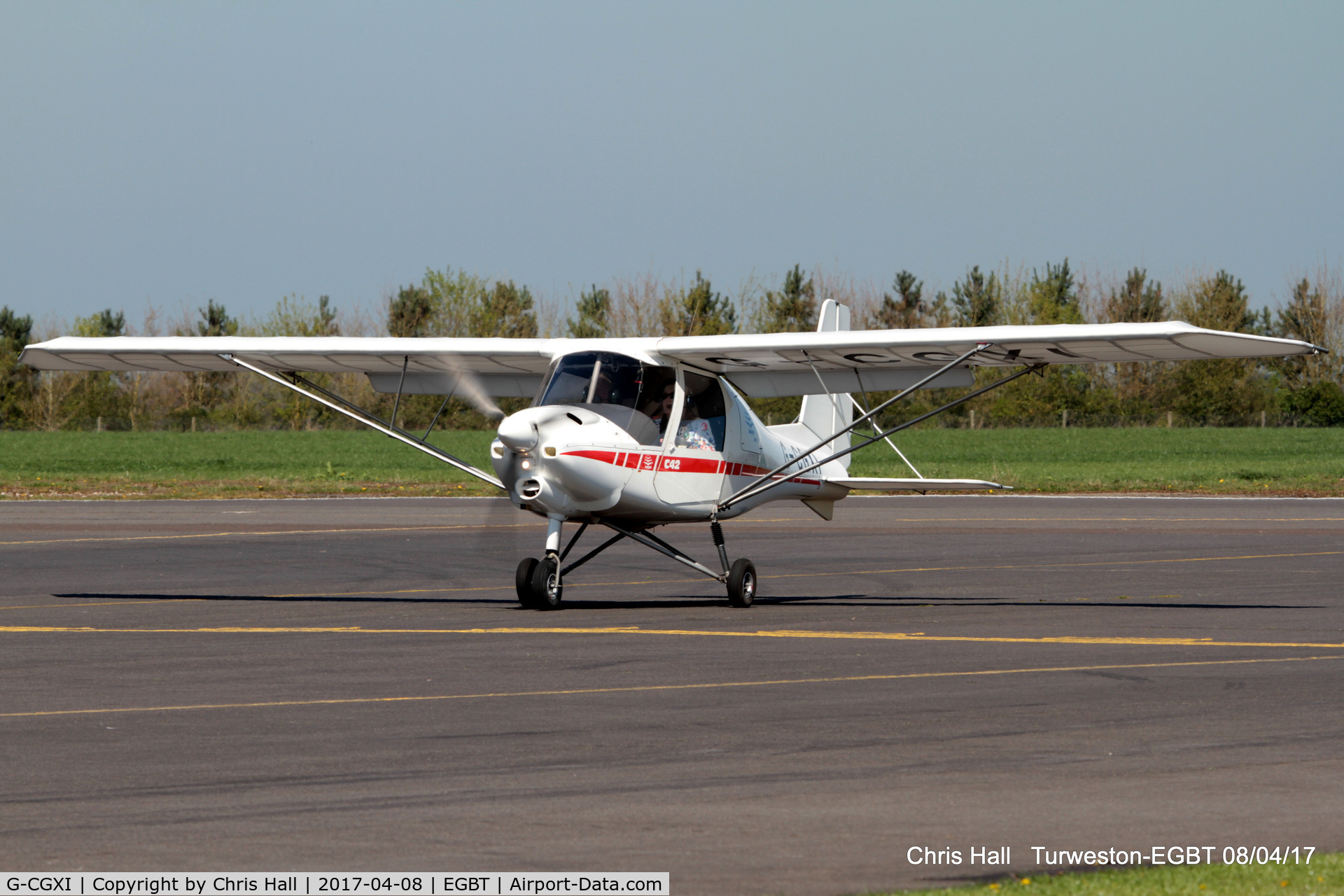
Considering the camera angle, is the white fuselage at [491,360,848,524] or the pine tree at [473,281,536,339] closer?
the white fuselage at [491,360,848,524]

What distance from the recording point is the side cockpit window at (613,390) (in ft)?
54.6

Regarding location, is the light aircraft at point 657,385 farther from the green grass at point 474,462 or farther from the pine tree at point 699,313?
the pine tree at point 699,313

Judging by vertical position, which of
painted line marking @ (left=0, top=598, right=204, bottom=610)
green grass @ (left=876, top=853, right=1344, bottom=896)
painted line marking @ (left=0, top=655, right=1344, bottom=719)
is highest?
green grass @ (left=876, top=853, right=1344, bottom=896)

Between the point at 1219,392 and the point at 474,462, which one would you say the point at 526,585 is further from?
the point at 1219,392

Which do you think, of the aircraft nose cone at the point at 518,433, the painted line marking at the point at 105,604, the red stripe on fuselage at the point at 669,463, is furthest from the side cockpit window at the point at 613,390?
the painted line marking at the point at 105,604

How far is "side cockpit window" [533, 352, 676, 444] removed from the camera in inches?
656

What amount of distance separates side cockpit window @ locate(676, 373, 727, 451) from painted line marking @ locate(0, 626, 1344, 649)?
11.5ft

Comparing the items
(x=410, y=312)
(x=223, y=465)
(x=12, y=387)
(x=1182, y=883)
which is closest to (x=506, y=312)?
(x=410, y=312)

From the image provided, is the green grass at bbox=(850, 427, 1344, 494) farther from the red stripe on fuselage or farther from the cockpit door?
the cockpit door

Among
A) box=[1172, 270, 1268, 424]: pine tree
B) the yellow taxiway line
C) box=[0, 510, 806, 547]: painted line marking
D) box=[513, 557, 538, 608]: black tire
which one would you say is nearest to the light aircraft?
box=[513, 557, 538, 608]: black tire

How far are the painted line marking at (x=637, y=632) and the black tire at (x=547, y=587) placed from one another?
4.82 ft

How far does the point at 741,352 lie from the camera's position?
1770 centimetres

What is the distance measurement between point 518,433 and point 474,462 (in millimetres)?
46229

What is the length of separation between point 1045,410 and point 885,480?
83253 mm
